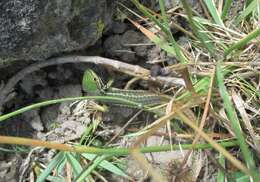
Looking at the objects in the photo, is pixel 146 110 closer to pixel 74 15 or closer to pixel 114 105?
pixel 114 105

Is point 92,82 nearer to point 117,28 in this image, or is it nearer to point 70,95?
point 70,95

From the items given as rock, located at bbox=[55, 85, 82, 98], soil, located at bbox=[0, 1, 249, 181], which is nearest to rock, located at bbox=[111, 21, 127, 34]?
soil, located at bbox=[0, 1, 249, 181]

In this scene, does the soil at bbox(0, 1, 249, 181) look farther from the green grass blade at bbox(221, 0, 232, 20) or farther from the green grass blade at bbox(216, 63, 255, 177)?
the green grass blade at bbox(216, 63, 255, 177)

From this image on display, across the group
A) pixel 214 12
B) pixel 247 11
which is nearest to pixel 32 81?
pixel 214 12

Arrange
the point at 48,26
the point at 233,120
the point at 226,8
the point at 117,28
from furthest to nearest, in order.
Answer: the point at 117,28 < the point at 226,8 < the point at 48,26 < the point at 233,120

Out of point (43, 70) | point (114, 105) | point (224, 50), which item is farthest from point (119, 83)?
point (224, 50)

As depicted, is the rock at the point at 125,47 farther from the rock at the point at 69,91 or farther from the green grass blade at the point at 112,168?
the green grass blade at the point at 112,168

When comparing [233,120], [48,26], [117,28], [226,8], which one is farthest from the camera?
[117,28]
